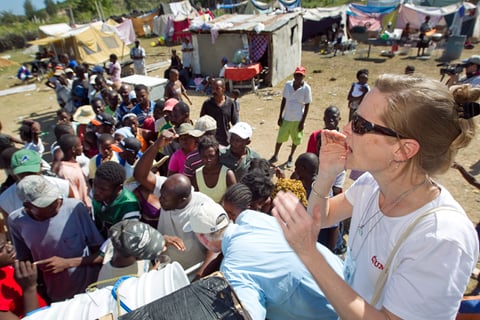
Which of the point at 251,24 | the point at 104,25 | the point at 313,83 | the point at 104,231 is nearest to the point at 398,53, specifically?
the point at 313,83

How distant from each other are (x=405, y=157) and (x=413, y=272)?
422 millimetres

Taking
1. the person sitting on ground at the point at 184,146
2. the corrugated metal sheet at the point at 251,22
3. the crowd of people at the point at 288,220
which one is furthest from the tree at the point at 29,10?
the crowd of people at the point at 288,220

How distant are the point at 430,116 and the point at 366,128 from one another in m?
0.22

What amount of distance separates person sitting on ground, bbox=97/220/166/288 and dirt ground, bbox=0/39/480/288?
14.5 ft

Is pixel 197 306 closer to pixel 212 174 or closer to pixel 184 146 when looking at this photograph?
pixel 212 174

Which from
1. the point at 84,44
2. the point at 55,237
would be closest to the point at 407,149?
the point at 55,237

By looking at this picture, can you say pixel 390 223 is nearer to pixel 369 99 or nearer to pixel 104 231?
pixel 369 99

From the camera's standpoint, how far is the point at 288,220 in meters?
1.17

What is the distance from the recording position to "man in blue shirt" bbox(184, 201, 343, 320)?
1722 millimetres

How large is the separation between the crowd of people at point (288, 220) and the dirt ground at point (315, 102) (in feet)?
10.5

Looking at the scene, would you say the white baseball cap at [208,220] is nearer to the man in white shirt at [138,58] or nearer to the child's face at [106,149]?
the child's face at [106,149]

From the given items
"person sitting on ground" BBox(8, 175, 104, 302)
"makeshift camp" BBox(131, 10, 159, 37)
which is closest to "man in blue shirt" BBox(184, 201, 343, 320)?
"person sitting on ground" BBox(8, 175, 104, 302)

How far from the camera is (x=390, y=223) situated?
1.31m

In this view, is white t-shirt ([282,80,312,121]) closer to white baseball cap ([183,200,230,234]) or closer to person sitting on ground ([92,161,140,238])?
person sitting on ground ([92,161,140,238])
